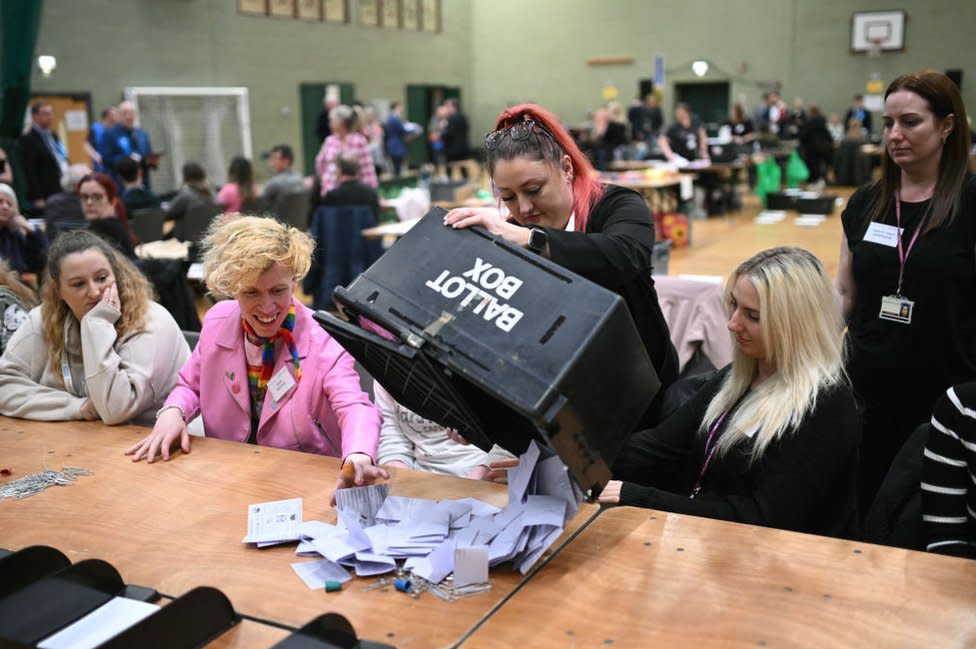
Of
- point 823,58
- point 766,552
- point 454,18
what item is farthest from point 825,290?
point 454,18

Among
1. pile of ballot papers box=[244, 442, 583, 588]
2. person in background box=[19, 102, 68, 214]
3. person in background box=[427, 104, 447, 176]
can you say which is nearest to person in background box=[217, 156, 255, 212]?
person in background box=[19, 102, 68, 214]

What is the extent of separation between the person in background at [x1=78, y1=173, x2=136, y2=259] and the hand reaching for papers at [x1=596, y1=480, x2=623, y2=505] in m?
4.40

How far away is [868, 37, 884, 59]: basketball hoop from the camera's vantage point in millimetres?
17944

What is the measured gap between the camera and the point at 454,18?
821 inches

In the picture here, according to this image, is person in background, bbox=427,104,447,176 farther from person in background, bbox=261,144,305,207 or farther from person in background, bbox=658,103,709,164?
person in background, bbox=261,144,305,207

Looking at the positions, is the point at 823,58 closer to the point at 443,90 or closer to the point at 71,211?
the point at 443,90

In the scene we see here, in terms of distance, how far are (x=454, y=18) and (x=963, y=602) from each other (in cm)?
2090

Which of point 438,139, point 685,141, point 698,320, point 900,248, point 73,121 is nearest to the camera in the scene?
point 900,248

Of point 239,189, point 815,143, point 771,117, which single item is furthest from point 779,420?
point 771,117

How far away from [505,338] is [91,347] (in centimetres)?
162

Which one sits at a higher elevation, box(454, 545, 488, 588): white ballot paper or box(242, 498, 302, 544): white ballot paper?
box(454, 545, 488, 588): white ballot paper

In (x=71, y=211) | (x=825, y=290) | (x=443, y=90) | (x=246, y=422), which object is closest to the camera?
(x=825, y=290)

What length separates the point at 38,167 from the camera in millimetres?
9695

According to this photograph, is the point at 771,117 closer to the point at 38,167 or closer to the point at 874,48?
the point at 874,48
